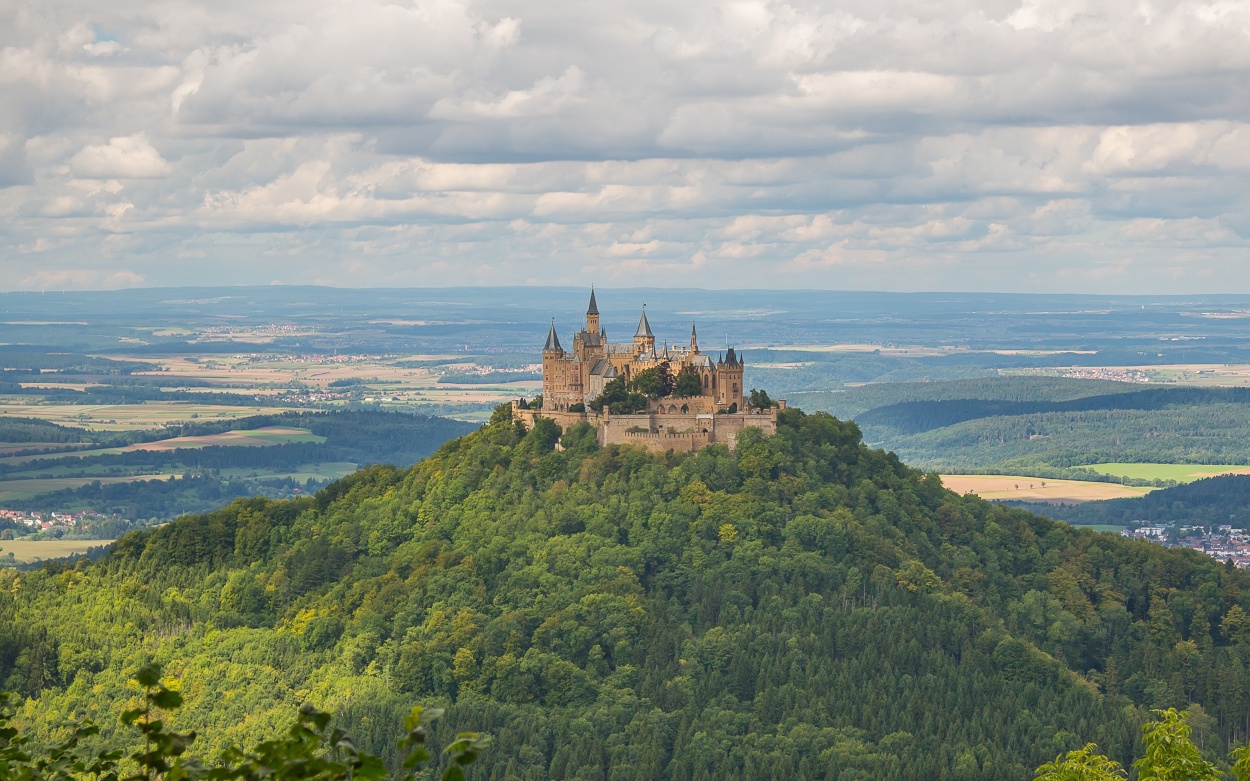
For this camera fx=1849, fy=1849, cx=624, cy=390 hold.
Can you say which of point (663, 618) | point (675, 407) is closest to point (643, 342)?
point (675, 407)

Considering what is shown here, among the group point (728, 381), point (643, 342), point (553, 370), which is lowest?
point (728, 381)

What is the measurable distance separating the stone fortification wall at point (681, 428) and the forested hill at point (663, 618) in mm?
1106

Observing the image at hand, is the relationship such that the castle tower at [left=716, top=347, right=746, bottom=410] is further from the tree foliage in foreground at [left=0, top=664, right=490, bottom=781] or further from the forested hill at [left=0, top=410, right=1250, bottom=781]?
the tree foliage in foreground at [left=0, top=664, right=490, bottom=781]

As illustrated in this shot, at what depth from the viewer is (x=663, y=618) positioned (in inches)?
4560

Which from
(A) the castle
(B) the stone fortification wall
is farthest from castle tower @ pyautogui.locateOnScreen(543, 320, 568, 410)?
(B) the stone fortification wall

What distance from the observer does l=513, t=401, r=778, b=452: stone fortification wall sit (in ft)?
416

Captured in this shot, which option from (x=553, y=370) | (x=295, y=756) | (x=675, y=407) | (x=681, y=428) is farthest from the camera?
(x=553, y=370)

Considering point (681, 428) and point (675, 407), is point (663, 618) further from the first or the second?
point (675, 407)

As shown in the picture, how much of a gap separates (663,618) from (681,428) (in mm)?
16276

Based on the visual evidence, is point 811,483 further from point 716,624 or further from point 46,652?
point 46,652

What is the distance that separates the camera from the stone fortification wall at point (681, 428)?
12681 centimetres

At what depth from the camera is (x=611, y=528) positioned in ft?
403

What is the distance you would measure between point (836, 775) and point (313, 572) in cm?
4675

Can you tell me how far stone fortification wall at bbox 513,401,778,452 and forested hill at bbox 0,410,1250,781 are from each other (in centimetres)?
111
